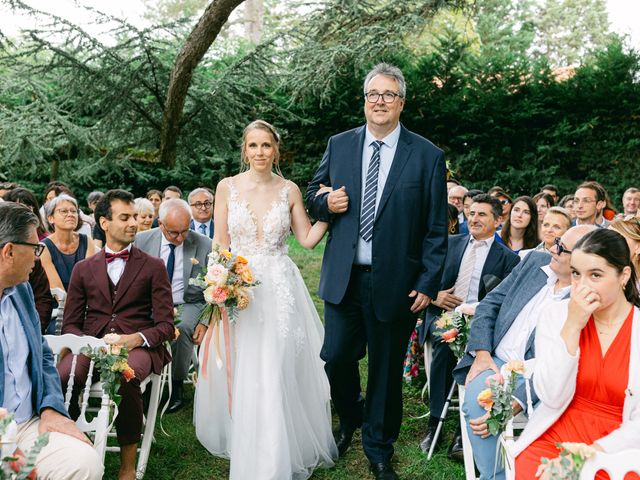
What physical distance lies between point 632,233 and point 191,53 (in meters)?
7.75

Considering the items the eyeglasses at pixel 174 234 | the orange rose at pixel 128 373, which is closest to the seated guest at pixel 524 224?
the eyeglasses at pixel 174 234

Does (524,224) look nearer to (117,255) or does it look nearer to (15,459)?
(117,255)

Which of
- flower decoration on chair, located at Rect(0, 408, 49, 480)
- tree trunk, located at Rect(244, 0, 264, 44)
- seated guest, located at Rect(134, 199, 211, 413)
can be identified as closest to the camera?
Result: flower decoration on chair, located at Rect(0, 408, 49, 480)

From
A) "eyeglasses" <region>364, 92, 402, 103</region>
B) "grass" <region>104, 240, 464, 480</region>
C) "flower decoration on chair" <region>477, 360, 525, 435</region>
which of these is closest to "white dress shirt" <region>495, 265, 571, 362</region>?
"flower decoration on chair" <region>477, 360, 525, 435</region>

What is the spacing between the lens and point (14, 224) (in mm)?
2645

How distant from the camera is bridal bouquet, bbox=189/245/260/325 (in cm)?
373

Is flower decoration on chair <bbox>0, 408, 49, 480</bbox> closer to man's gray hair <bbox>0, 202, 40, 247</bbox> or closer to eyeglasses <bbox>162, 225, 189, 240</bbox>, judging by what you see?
man's gray hair <bbox>0, 202, 40, 247</bbox>

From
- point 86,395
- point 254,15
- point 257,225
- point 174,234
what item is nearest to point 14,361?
point 86,395

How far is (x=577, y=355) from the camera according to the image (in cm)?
247

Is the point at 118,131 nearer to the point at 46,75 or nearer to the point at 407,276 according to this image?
the point at 46,75

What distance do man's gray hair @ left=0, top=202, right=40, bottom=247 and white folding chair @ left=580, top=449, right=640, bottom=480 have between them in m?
2.31

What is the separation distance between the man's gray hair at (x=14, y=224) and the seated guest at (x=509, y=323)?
2.21 metres

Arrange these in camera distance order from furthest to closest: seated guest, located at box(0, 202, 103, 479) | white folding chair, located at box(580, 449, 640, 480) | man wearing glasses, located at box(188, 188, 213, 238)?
man wearing glasses, located at box(188, 188, 213, 238)
seated guest, located at box(0, 202, 103, 479)
white folding chair, located at box(580, 449, 640, 480)

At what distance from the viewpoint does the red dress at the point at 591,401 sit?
2.49 metres
